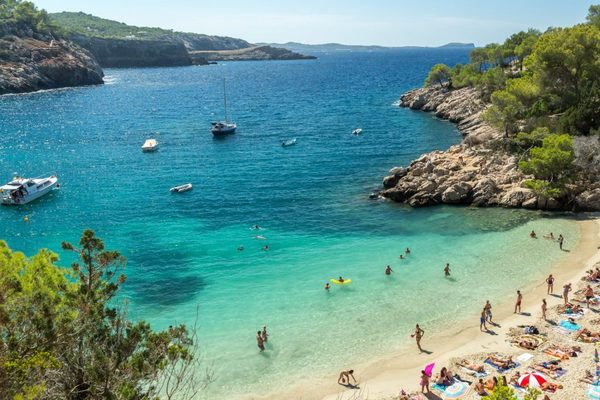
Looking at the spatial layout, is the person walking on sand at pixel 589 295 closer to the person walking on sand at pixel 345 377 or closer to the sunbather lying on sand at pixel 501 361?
the sunbather lying on sand at pixel 501 361

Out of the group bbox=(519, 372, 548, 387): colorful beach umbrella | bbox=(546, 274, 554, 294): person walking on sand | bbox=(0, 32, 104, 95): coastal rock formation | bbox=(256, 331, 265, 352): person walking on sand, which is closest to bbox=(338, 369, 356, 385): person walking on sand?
bbox=(256, 331, 265, 352): person walking on sand

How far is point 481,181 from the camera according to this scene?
52.1 meters

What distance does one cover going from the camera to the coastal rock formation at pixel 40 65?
150 metres

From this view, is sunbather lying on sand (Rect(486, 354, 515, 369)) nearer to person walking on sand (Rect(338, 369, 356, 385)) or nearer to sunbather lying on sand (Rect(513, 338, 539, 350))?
sunbather lying on sand (Rect(513, 338, 539, 350))

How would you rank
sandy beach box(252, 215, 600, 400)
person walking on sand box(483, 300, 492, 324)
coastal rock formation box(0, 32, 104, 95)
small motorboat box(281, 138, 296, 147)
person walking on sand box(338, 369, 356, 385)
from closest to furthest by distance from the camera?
sandy beach box(252, 215, 600, 400)
person walking on sand box(338, 369, 356, 385)
person walking on sand box(483, 300, 492, 324)
small motorboat box(281, 138, 296, 147)
coastal rock formation box(0, 32, 104, 95)

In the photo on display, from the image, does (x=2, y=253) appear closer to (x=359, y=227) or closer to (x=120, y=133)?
(x=359, y=227)

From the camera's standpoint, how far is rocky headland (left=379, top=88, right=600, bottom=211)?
47719 millimetres

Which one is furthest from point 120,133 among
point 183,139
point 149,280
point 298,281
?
point 298,281

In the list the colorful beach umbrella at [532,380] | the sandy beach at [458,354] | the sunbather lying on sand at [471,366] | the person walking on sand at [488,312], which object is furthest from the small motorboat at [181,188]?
the colorful beach umbrella at [532,380]

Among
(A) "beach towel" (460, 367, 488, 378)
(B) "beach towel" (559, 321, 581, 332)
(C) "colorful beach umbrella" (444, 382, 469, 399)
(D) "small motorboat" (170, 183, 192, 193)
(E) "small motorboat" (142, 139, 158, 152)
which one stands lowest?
(C) "colorful beach umbrella" (444, 382, 469, 399)

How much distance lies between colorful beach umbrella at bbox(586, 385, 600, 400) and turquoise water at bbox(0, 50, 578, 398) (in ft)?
29.9

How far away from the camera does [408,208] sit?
52.0 m

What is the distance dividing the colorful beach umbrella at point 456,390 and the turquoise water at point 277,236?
502 cm

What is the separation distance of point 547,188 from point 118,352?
42934mm
